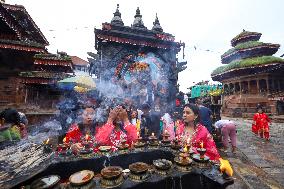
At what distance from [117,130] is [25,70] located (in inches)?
632

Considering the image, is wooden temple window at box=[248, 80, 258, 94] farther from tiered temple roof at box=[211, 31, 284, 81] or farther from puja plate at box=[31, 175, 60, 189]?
puja plate at box=[31, 175, 60, 189]

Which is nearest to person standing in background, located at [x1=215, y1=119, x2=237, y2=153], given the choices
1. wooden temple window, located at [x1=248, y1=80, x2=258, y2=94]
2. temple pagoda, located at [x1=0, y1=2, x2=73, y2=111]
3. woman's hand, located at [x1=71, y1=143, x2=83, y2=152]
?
woman's hand, located at [x1=71, y1=143, x2=83, y2=152]

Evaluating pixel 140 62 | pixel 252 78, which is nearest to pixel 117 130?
pixel 140 62

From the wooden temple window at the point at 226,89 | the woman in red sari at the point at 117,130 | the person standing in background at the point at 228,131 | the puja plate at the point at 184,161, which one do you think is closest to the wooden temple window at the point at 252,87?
the wooden temple window at the point at 226,89

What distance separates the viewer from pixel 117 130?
173 inches

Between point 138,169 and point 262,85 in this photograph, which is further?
point 262,85

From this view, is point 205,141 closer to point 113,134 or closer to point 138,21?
→ point 113,134

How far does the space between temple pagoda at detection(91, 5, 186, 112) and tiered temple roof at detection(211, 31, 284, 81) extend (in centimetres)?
1106

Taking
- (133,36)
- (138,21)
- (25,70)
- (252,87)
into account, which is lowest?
(252,87)

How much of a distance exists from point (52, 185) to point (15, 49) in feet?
54.7

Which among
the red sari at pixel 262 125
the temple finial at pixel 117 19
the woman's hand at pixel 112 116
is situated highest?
the temple finial at pixel 117 19

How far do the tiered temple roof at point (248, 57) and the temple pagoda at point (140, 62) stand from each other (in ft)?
36.3

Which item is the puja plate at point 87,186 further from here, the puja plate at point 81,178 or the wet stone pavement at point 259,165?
the wet stone pavement at point 259,165

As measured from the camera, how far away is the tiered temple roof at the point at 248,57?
2278cm
